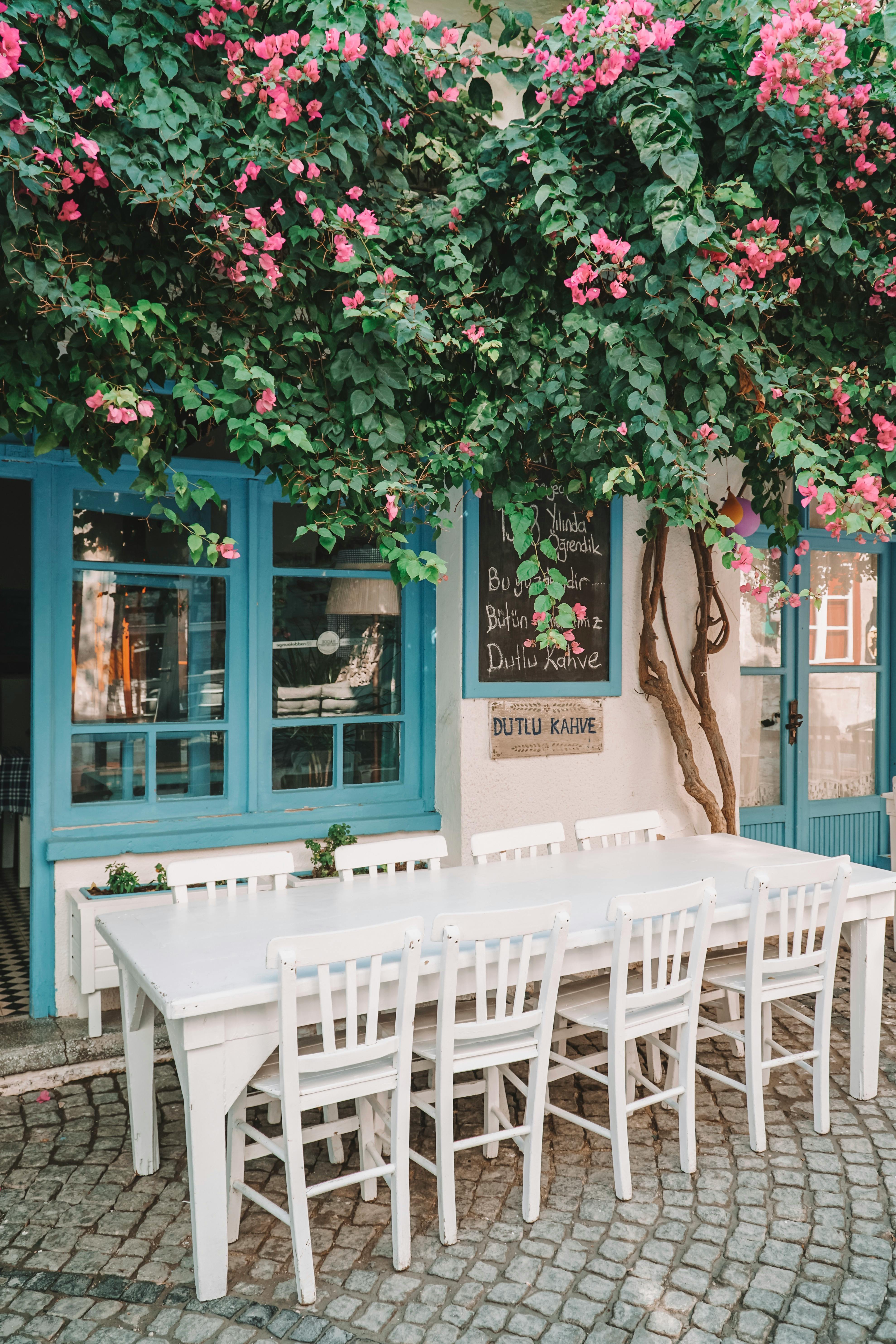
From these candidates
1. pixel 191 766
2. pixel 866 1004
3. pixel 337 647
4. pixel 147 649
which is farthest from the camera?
pixel 337 647

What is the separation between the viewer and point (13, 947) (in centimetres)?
546

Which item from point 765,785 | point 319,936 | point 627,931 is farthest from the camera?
point 765,785

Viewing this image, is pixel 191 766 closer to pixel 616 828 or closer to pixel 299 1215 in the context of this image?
pixel 616 828

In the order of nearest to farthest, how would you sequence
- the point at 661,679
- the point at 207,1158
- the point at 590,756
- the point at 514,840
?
the point at 207,1158
the point at 514,840
the point at 590,756
the point at 661,679

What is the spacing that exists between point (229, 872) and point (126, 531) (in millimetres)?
1788

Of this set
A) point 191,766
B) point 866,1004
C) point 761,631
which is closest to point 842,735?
point 761,631

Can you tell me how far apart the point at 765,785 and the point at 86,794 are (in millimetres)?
4178

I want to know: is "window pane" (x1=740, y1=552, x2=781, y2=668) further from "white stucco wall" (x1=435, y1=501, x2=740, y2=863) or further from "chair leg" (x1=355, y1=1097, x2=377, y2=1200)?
"chair leg" (x1=355, y1=1097, x2=377, y2=1200)

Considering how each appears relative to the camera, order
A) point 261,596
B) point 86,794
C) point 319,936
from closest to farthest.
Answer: point 319,936 < point 86,794 < point 261,596

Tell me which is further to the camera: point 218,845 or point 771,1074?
point 218,845

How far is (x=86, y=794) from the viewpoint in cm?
442

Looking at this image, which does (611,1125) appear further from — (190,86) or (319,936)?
(190,86)

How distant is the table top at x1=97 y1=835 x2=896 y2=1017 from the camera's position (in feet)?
8.63

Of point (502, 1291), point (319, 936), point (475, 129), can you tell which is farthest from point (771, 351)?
point (502, 1291)
